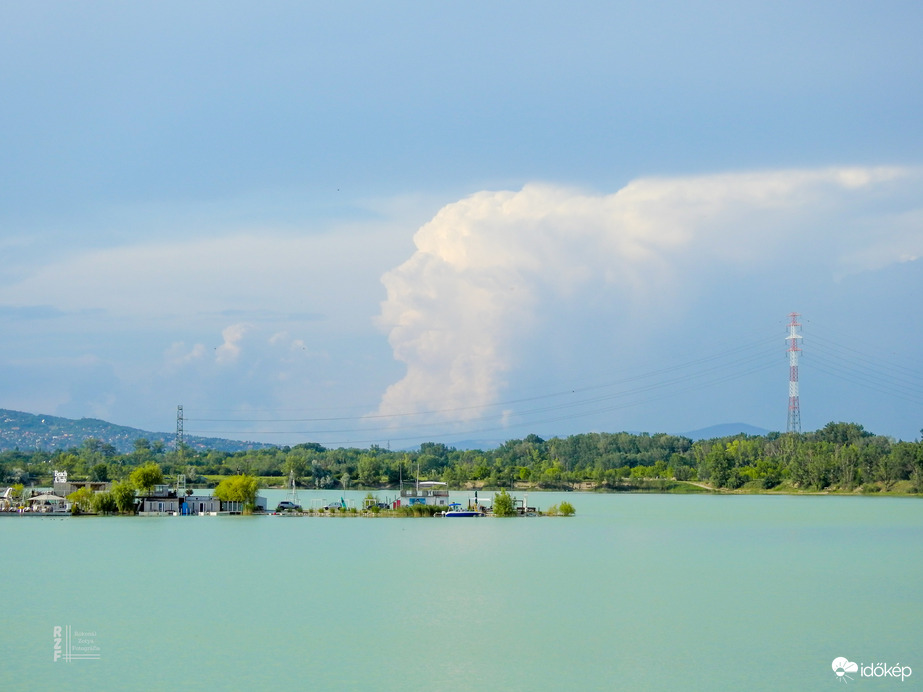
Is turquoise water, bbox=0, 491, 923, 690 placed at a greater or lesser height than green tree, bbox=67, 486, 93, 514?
lesser

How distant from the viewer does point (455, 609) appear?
36.4 meters

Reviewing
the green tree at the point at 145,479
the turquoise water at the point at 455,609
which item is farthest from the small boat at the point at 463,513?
the green tree at the point at 145,479

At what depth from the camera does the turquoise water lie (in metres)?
26.9

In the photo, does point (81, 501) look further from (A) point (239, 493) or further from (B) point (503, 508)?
(B) point (503, 508)

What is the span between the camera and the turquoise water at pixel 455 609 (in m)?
26.9

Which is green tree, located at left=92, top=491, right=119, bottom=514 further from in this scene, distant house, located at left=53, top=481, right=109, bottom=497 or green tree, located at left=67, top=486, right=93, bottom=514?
distant house, located at left=53, top=481, right=109, bottom=497

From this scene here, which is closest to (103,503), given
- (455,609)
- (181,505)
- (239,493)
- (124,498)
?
(124,498)

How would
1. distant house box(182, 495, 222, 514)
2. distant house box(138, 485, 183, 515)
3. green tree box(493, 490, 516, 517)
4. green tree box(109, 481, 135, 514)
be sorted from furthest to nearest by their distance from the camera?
green tree box(493, 490, 516, 517)
distant house box(182, 495, 222, 514)
distant house box(138, 485, 183, 515)
green tree box(109, 481, 135, 514)

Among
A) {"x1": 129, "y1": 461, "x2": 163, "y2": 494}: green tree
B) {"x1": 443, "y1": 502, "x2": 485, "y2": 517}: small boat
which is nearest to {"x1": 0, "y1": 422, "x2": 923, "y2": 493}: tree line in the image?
{"x1": 129, "y1": 461, "x2": 163, "y2": 494}: green tree

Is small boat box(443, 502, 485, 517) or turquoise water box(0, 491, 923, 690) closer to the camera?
turquoise water box(0, 491, 923, 690)

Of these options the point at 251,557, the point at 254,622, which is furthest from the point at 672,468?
the point at 254,622

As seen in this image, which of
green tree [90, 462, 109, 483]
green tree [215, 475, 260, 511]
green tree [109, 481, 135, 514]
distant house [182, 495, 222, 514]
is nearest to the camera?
green tree [109, 481, 135, 514]

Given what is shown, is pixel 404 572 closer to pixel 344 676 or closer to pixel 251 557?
pixel 251 557

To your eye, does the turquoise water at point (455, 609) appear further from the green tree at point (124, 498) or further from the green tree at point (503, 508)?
the green tree at point (503, 508)
